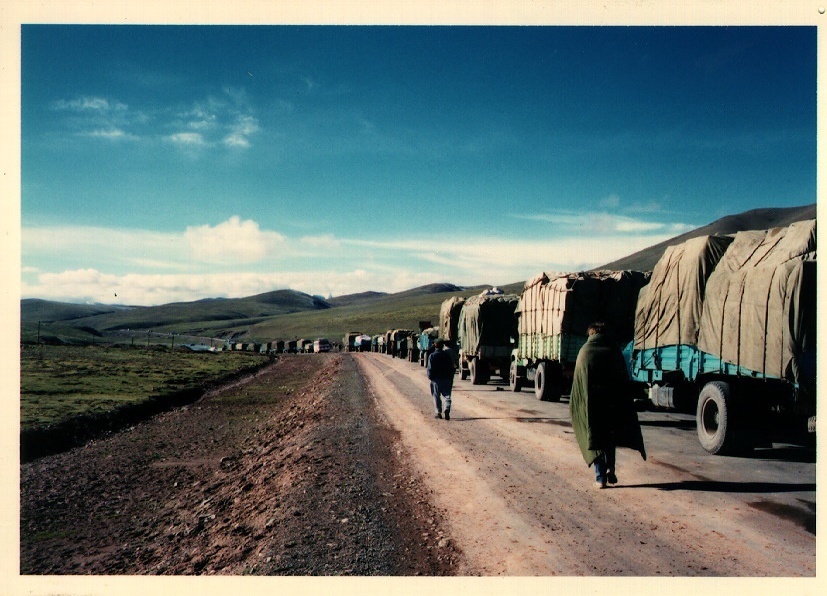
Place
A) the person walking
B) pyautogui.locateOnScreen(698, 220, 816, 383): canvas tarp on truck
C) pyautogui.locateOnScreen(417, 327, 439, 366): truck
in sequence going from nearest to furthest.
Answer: pyautogui.locateOnScreen(698, 220, 816, 383): canvas tarp on truck < the person walking < pyautogui.locateOnScreen(417, 327, 439, 366): truck

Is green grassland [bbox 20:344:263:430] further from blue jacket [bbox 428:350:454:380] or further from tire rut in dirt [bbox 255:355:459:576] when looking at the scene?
tire rut in dirt [bbox 255:355:459:576]

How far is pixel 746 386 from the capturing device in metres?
8.69

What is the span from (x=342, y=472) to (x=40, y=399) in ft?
48.5

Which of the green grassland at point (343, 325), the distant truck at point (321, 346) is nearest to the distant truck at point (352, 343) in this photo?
the distant truck at point (321, 346)

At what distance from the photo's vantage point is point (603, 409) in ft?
22.9

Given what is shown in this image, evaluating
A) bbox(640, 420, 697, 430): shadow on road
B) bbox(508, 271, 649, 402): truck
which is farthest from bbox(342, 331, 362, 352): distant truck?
bbox(640, 420, 697, 430): shadow on road

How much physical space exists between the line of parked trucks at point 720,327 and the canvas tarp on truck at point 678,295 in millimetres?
18

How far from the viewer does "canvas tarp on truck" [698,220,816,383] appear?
734cm

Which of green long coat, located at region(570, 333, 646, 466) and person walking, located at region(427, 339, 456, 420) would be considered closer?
green long coat, located at region(570, 333, 646, 466)

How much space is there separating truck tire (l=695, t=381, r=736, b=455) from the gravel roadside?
4.53 m

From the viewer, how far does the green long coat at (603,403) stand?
6.92m

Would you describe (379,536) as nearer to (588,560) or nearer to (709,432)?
(588,560)

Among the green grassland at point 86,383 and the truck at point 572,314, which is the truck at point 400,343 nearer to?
the green grassland at point 86,383
